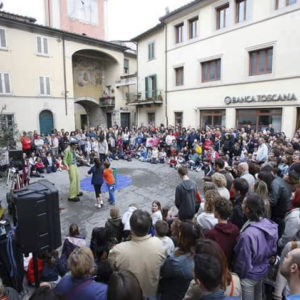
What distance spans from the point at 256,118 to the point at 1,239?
45.0ft

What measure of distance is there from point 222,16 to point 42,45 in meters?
12.9

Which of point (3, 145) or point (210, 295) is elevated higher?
point (3, 145)

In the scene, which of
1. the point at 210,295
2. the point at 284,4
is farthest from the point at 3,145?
the point at 284,4

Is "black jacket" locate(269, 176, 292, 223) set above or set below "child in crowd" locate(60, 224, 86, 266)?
above

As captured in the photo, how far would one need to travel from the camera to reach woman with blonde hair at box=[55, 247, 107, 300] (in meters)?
1.86

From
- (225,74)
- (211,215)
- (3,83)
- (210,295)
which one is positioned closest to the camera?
(210,295)

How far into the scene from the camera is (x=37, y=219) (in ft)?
9.21

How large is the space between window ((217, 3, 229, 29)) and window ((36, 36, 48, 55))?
12501 millimetres

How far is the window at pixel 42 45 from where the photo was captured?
57.1 feet

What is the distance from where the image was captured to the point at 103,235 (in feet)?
11.0

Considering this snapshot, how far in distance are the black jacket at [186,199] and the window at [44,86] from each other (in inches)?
671

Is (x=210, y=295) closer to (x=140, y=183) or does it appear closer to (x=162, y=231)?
(x=162, y=231)

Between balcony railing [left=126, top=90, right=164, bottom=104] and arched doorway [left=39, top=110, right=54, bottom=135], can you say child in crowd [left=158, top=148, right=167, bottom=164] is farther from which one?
arched doorway [left=39, top=110, right=54, bottom=135]

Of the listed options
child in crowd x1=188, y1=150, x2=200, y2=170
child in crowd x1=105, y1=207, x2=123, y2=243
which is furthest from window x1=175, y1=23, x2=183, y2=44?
child in crowd x1=105, y1=207, x2=123, y2=243
